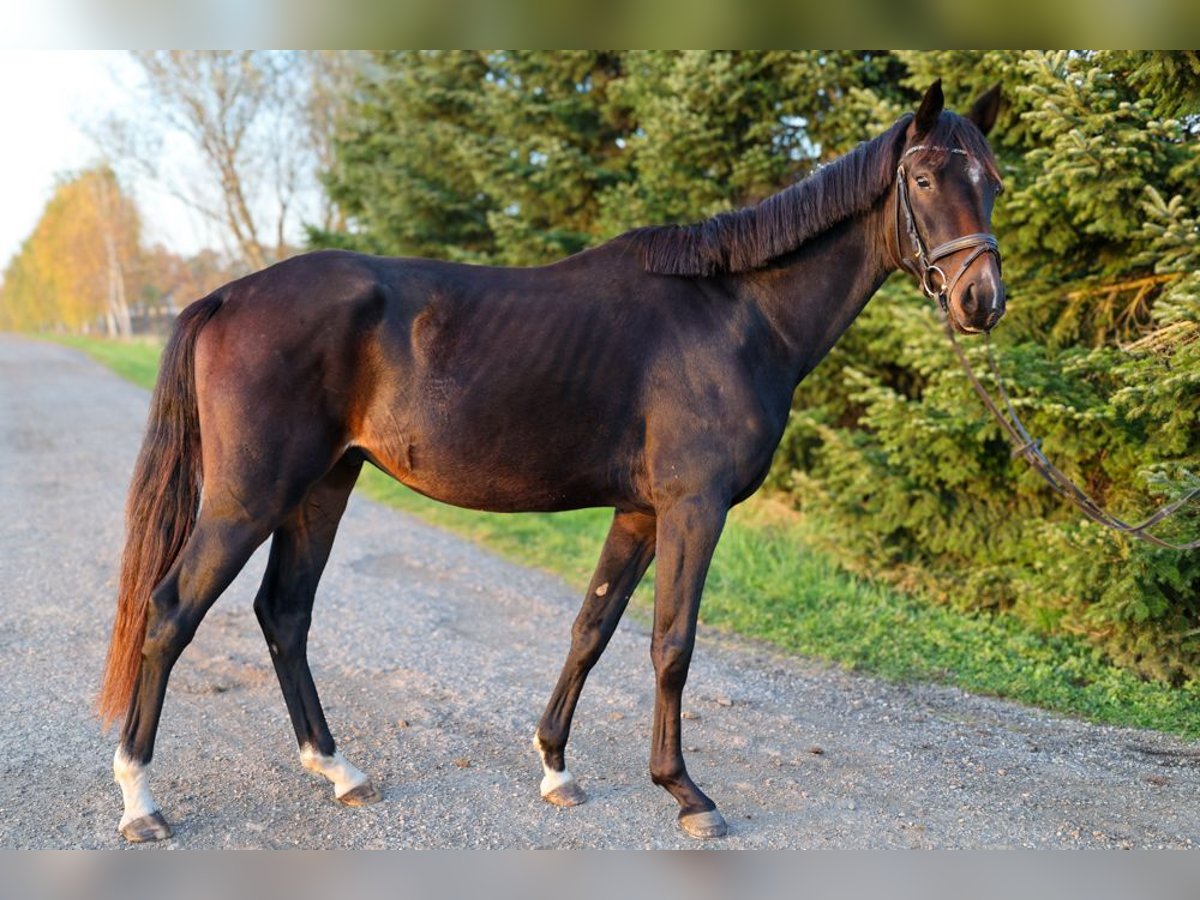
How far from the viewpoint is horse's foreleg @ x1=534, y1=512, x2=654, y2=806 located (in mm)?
3703

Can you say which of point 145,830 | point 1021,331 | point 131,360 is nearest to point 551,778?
point 145,830

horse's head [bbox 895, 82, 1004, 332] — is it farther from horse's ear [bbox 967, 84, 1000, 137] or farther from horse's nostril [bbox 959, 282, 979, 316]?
horse's ear [bbox 967, 84, 1000, 137]

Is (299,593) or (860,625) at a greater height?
(299,593)

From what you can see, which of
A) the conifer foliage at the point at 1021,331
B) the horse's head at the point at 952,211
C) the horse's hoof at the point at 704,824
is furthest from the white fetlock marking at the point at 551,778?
the conifer foliage at the point at 1021,331

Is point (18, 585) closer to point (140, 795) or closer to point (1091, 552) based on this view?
point (140, 795)

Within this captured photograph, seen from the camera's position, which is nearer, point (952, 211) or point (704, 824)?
point (952, 211)

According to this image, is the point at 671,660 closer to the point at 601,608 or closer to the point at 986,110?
the point at 601,608

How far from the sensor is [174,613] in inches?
130

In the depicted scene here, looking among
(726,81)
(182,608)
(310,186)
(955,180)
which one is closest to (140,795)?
(182,608)

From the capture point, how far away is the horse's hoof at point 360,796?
3.53 m

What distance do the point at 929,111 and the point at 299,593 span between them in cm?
309

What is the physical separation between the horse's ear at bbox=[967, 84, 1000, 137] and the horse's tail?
3026 mm

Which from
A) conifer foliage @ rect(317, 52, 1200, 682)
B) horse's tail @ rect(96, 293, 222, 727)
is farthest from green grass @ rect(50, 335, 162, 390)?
horse's tail @ rect(96, 293, 222, 727)

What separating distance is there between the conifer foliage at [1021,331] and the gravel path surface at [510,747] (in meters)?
1.30
